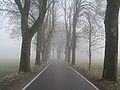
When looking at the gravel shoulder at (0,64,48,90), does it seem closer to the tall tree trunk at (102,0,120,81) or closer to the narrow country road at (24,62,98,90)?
the narrow country road at (24,62,98,90)

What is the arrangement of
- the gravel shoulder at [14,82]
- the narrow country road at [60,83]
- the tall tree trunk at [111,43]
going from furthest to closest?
the tall tree trunk at [111,43]
the gravel shoulder at [14,82]
the narrow country road at [60,83]

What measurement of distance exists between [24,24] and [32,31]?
3.45 feet

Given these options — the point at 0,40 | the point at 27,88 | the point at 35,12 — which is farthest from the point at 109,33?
the point at 0,40

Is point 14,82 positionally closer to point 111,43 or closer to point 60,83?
point 60,83

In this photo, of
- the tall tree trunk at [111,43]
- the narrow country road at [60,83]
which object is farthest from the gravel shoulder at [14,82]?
the tall tree trunk at [111,43]

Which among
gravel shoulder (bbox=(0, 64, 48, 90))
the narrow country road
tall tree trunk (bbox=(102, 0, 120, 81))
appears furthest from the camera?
tall tree trunk (bbox=(102, 0, 120, 81))

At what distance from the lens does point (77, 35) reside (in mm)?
53000

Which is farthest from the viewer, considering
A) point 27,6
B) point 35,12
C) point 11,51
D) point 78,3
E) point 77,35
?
point 11,51

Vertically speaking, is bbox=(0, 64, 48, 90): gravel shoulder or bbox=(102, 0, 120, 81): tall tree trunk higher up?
bbox=(102, 0, 120, 81): tall tree trunk

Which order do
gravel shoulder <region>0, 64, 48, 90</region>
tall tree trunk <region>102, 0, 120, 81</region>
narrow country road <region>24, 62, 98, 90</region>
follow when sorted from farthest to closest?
tall tree trunk <region>102, 0, 120, 81</region> < gravel shoulder <region>0, 64, 48, 90</region> < narrow country road <region>24, 62, 98, 90</region>

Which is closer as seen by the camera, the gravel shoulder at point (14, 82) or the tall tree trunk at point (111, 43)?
the gravel shoulder at point (14, 82)

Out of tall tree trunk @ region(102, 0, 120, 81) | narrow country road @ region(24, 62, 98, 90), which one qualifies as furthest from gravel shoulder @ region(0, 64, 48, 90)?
tall tree trunk @ region(102, 0, 120, 81)

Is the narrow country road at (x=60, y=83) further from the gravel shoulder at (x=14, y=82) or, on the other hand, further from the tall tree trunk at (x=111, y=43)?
the tall tree trunk at (x=111, y=43)

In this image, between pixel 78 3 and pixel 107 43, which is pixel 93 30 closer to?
pixel 78 3
